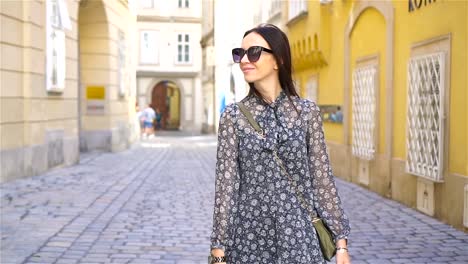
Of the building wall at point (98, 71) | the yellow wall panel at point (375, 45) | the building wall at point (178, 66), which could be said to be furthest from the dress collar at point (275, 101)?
the building wall at point (178, 66)

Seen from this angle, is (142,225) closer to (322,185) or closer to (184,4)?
(322,185)

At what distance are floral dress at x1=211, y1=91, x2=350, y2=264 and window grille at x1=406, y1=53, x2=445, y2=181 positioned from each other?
601 cm

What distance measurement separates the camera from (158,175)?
14.1 metres

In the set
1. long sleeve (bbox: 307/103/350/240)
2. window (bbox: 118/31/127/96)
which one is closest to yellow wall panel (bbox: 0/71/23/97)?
long sleeve (bbox: 307/103/350/240)

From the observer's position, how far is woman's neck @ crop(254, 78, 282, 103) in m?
2.85

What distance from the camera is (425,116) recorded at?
9.07 metres

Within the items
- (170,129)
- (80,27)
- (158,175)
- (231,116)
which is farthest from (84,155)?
(170,129)

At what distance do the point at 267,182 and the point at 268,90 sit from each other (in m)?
0.38

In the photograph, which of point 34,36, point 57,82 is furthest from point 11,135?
point 57,82

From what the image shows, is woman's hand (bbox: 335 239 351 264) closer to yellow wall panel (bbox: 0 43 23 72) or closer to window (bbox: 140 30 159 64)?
yellow wall panel (bbox: 0 43 23 72)

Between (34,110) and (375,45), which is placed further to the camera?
(34,110)

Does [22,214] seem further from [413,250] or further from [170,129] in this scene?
[170,129]

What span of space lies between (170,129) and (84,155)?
3344 centimetres

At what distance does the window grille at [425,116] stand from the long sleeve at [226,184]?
20.1 ft
